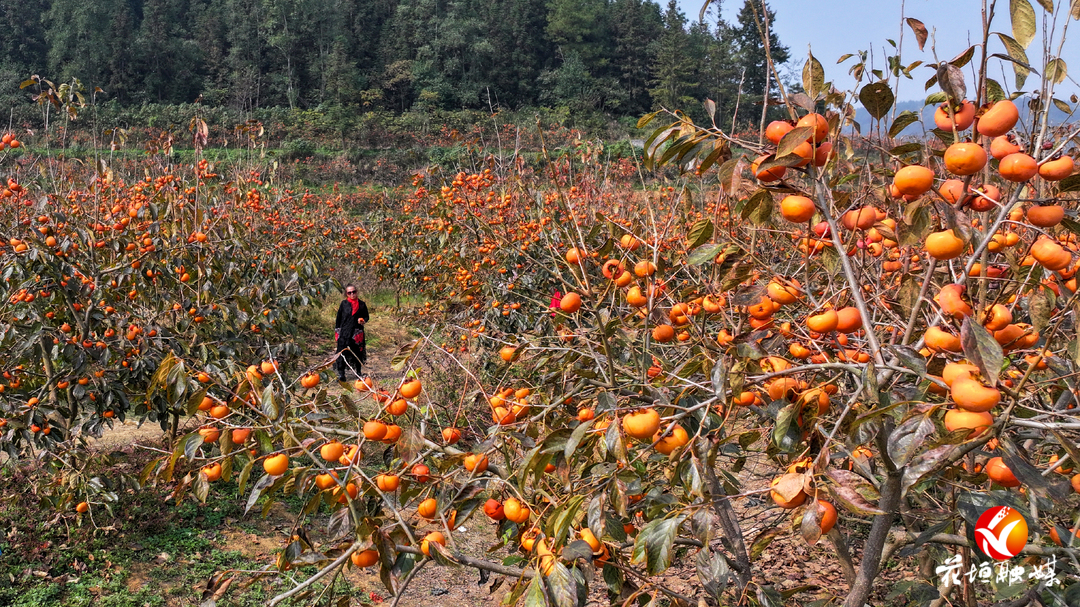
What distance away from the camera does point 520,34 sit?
4450cm

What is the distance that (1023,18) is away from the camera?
933 mm

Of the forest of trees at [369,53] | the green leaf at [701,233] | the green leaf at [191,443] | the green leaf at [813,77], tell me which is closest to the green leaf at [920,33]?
the green leaf at [813,77]

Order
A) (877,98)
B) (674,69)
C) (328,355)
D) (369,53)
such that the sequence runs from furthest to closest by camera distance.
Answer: (369,53) → (674,69) → (328,355) → (877,98)

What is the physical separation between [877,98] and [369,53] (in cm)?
4719

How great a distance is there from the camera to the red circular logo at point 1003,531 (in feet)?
3.20

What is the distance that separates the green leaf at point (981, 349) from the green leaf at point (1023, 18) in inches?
18.0

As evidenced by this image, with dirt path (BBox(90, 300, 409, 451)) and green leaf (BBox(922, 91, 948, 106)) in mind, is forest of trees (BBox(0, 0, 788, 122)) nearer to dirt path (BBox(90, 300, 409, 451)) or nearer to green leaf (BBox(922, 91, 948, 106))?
dirt path (BBox(90, 300, 409, 451))

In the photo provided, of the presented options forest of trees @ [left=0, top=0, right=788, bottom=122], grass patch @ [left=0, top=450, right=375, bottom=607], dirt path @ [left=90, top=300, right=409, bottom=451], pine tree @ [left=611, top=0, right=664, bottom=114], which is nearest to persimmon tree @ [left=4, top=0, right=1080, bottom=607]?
grass patch @ [left=0, top=450, right=375, bottom=607]

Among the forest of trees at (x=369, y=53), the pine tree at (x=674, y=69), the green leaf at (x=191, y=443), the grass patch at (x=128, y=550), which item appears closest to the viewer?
the green leaf at (x=191, y=443)

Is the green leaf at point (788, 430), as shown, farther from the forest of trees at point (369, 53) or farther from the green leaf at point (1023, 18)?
the forest of trees at point (369, 53)

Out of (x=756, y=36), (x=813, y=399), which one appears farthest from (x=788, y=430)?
(x=756, y=36)

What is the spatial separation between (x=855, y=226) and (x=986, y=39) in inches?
10.9

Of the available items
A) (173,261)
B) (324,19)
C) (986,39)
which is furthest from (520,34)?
(986,39)

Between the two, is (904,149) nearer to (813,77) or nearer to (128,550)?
(813,77)
